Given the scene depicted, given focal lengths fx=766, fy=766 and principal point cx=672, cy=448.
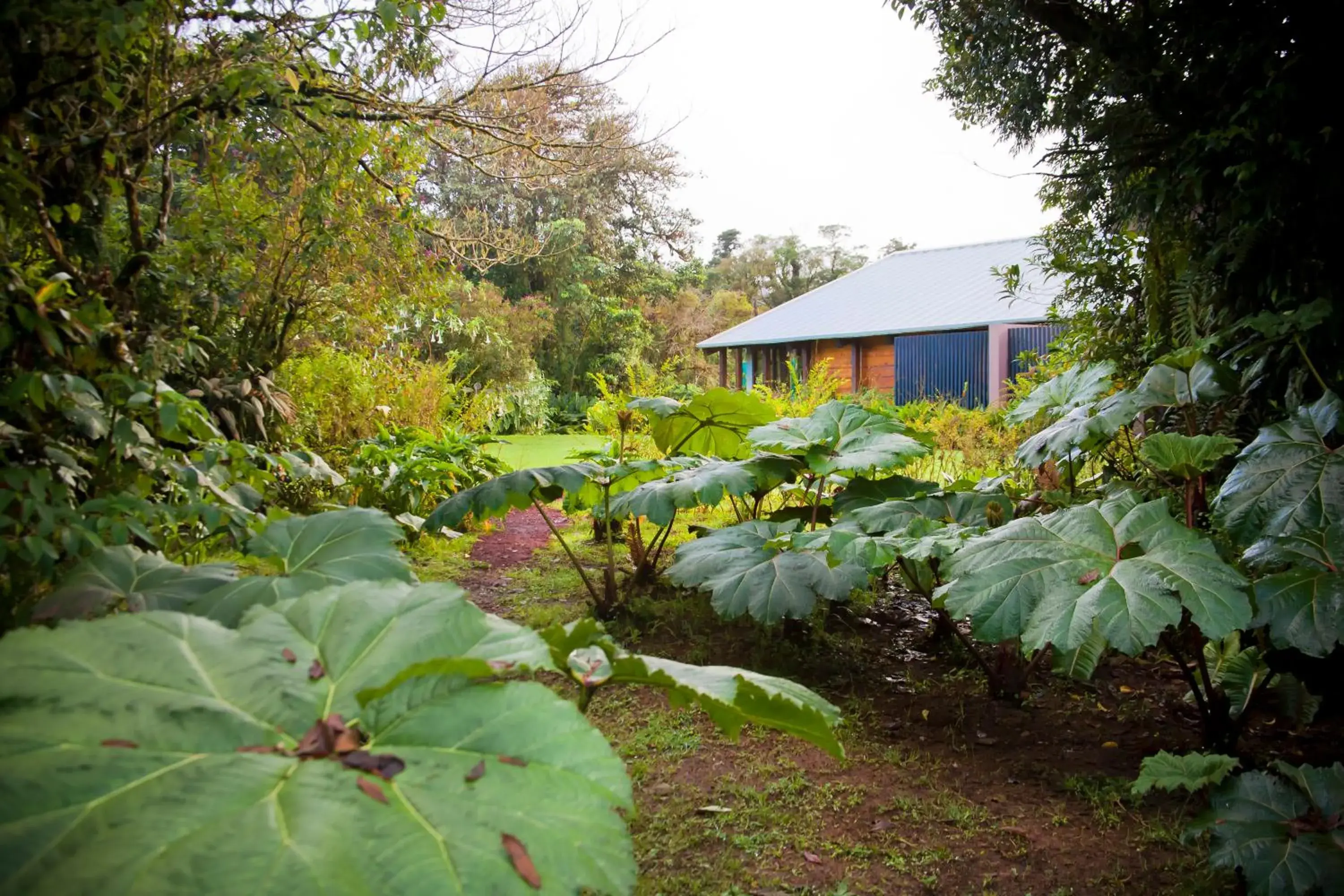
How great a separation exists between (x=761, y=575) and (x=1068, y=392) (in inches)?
56.3

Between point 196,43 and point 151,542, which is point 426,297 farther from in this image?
point 151,542

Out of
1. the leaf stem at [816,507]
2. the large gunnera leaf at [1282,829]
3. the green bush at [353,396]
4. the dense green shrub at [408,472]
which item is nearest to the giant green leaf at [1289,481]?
the large gunnera leaf at [1282,829]

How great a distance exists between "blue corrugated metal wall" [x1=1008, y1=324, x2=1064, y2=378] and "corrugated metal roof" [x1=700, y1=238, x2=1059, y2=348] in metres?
0.16

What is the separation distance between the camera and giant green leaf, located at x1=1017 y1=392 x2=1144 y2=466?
2.29 m

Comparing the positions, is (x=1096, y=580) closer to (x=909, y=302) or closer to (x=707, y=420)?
(x=707, y=420)

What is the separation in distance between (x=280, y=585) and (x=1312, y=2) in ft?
9.77

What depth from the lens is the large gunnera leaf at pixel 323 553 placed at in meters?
0.98

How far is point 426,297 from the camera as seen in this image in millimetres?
5020

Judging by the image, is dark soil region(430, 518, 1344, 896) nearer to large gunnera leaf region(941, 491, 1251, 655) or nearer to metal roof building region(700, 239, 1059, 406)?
large gunnera leaf region(941, 491, 1251, 655)

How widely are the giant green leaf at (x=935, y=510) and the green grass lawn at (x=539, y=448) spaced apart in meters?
3.84

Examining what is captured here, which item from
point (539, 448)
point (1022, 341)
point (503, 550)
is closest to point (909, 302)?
point (1022, 341)

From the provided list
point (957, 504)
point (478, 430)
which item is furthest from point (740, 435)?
point (478, 430)

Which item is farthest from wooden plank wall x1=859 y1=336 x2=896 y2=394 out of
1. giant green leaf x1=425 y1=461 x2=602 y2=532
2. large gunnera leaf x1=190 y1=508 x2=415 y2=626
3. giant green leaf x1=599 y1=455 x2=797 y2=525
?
large gunnera leaf x1=190 y1=508 x2=415 y2=626

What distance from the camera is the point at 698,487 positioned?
2807mm
